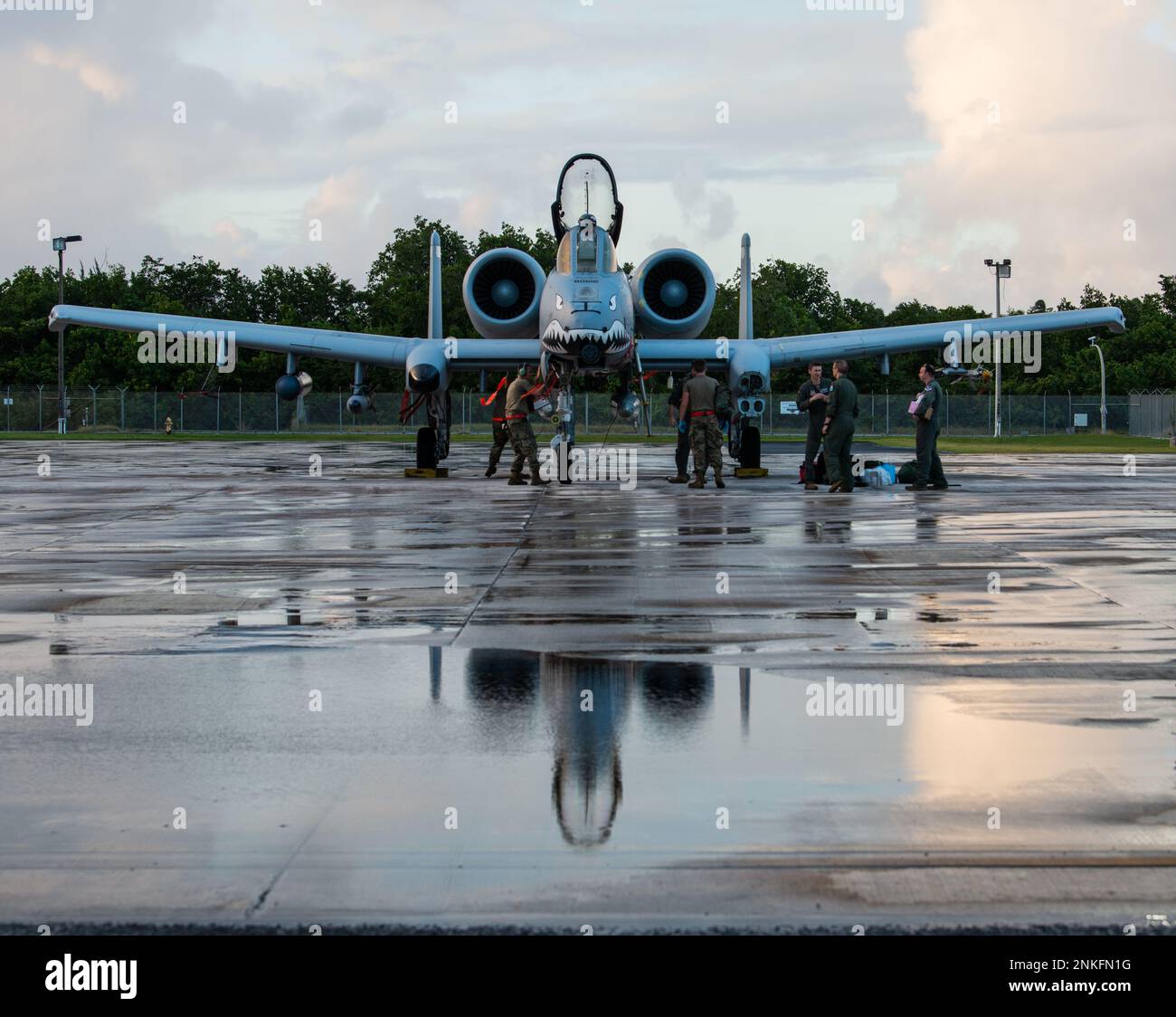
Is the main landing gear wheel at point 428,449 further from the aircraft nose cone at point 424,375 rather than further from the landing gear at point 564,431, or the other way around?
the landing gear at point 564,431

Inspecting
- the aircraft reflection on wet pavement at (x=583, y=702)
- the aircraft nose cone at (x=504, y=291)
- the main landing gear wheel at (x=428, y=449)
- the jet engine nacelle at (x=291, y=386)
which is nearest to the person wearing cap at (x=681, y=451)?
the main landing gear wheel at (x=428, y=449)

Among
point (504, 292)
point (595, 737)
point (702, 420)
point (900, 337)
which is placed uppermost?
point (504, 292)

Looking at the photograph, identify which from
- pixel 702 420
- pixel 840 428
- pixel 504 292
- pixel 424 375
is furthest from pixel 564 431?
pixel 840 428

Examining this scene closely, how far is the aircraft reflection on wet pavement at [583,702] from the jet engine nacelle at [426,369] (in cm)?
1887

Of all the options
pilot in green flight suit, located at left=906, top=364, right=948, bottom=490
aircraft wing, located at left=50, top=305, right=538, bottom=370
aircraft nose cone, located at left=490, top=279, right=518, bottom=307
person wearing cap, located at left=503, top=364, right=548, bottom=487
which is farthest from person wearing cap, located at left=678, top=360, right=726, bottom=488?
aircraft nose cone, located at left=490, top=279, right=518, bottom=307

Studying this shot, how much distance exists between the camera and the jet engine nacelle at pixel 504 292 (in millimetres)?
30000

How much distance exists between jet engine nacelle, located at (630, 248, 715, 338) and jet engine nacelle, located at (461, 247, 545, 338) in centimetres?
213

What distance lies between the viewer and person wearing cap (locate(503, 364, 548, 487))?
78.7ft

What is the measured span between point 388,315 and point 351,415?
57.3 feet

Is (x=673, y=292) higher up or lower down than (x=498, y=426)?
higher up

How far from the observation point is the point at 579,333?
82.4 feet

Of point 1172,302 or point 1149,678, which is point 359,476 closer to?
point 1149,678

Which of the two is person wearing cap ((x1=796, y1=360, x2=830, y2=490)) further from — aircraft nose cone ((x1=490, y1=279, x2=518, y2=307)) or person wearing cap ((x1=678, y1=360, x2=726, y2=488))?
aircraft nose cone ((x1=490, y1=279, x2=518, y2=307))

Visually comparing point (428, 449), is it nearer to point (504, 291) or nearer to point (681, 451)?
point (504, 291)
